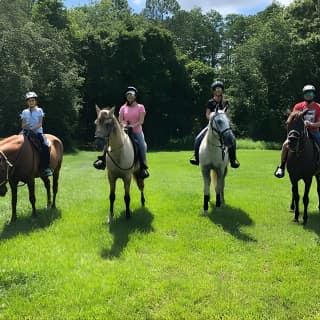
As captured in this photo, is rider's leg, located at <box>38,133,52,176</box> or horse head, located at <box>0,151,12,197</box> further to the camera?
rider's leg, located at <box>38,133,52,176</box>

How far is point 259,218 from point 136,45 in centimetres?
3828

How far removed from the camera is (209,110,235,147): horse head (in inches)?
401

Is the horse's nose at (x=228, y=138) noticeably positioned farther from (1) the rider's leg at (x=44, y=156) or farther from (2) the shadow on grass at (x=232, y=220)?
Answer: (1) the rider's leg at (x=44, y=156)

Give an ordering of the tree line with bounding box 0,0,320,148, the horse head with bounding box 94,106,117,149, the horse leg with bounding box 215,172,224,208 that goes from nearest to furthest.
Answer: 1. the horse head with bounding box 94,106,117,149
2. the horse leg with bounding box 215,172,224,208
3. the tree line with bounding box 0,0,320,148

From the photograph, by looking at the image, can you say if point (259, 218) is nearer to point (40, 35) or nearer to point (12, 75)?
point (12, 75)

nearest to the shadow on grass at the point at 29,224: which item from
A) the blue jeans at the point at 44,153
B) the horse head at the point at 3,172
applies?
the horse head at the point at 3,172

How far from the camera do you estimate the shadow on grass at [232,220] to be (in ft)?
31.3

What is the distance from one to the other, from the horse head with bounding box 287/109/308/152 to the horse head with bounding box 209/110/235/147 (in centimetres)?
129

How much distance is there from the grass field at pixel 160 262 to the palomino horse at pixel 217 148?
720mm

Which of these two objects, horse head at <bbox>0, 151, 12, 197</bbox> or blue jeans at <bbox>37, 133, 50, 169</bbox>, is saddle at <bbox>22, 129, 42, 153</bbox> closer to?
blue jeans at <bbox>37, 133, 50, 169</bbox>

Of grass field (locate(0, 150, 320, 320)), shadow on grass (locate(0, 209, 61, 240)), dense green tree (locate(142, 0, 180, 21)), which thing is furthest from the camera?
dense green tree (locate(142, 0, 180, 21))

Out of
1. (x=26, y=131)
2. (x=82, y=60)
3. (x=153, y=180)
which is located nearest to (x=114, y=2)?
(x=82, y=60)

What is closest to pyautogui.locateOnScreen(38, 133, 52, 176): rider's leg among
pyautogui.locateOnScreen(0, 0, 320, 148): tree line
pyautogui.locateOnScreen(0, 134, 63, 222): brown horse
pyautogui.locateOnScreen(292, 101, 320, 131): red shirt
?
pyautogui.locateOnScreen(0, 134, 63, 222): brown horse

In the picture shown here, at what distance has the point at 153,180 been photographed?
18703 mm
